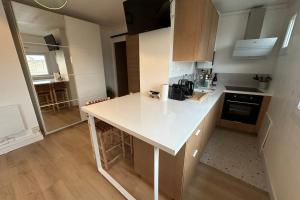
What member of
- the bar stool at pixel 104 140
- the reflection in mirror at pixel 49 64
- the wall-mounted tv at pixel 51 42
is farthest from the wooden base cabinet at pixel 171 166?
the wall-mounted tv at pixel 51 42

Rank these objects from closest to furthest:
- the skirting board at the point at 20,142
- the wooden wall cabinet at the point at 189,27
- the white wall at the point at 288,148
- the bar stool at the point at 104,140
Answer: the white wall at the point at 288,148, the wooden wall cabinet at the point at 189,27, the bar stool at the point at 104,140, the skirting board at the point at 20,142

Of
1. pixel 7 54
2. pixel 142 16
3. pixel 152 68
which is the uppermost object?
pixel 142 16

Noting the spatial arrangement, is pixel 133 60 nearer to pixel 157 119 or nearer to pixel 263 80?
pixel 157 119

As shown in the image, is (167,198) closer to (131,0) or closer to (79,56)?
(131,0)

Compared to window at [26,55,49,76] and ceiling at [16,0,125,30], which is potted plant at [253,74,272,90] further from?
window at [26,55,49,76]

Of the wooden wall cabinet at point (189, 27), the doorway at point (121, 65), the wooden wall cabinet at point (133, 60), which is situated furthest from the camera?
the doorway at point (121, 65)

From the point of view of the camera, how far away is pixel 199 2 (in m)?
1.40

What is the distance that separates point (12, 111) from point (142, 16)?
8.08 ft

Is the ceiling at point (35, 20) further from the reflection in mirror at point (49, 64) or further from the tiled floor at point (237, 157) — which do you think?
the tiled floor at point (237, 157)

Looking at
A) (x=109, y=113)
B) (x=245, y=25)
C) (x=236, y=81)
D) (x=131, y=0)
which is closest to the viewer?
(x=109, y=113)

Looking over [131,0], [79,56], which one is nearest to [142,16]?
[131,0]

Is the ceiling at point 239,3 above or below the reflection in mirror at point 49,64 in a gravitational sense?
above

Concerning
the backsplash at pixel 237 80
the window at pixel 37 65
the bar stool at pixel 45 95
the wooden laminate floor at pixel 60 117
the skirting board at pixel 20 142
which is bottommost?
the skirting board at pixel 20 142

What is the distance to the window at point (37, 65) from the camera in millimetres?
2185
